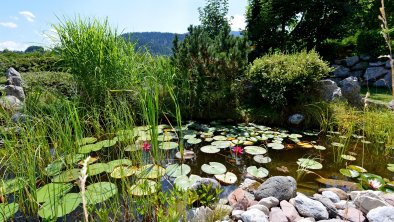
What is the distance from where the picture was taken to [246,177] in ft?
10.3

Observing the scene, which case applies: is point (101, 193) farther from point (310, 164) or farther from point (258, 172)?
point (310, 164)

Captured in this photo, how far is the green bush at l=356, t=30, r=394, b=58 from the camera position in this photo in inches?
332

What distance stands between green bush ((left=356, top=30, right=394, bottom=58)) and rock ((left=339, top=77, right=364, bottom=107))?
12.5 ft

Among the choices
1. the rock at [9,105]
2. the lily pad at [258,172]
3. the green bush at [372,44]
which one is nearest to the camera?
the lily pad at [258,172]

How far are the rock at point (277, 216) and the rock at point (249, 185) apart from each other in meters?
0.54

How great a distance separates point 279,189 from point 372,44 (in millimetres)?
8668

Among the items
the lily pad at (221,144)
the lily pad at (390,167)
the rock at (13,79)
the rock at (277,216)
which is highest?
the rock at (13,79)

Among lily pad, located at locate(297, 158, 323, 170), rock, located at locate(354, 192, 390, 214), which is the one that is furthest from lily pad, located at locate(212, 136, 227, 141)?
rock, located at locate(354, 192, 390, 214)

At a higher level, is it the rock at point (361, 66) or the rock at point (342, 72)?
the rock at point (361, 66)

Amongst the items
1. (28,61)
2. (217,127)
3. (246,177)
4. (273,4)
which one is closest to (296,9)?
(273,4)

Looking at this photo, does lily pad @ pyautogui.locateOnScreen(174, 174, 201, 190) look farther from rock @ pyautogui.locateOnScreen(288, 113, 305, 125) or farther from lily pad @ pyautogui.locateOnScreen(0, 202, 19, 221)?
rock @ pyautogui.locateOnScreen(288, 113, 305, 125)

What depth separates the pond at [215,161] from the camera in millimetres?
2336

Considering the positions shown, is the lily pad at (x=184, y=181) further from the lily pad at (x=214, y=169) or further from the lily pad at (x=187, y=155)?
the lily pad at (x=187, y=155)

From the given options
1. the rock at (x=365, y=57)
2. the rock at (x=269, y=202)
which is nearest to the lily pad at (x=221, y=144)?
the rock at (x=269, y=202)
